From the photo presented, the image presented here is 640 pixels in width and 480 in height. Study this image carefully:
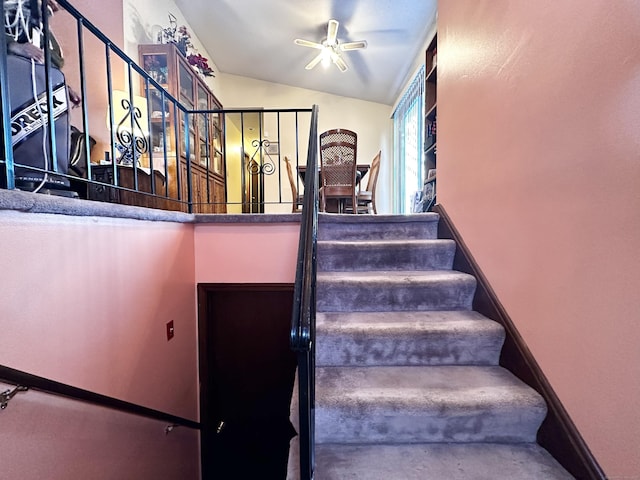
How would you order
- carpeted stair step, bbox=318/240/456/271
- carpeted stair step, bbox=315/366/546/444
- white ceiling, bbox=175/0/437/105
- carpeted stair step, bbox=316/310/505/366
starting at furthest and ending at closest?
white ceiling, bbox=175/0/437/105 → carpeted stair step, bbox=318/240/456/271 → carpeted stair step, bbox=316/310/505/366 → carpeted stair step, bbox=315/366/546/444

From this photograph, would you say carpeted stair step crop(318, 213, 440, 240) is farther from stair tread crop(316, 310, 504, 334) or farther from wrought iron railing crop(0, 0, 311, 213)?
stair tread crop(316, 310, 504, 334)

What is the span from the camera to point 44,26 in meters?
1.06

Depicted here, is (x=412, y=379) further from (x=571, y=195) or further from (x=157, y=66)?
(x=157, y=66)

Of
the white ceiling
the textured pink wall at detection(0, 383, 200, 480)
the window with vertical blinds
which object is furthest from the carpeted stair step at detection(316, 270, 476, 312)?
the white ceiling

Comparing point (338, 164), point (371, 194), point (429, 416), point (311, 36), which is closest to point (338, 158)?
point (338, 164)

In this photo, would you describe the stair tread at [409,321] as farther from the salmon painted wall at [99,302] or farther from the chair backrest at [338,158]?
the chair backrest at [338,158]

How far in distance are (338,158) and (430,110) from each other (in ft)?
3.93

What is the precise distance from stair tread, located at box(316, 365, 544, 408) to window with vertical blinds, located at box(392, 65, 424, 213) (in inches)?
132

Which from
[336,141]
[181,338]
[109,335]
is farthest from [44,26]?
[336,141]

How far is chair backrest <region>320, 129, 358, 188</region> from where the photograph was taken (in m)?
3.72

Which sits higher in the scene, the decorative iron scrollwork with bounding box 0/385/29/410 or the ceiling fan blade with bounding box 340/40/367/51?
the ceiling fan blade with bounding box 340/40/367/51

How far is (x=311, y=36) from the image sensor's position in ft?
14.2

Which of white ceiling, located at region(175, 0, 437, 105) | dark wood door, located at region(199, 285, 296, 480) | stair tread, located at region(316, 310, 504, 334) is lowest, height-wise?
dark wood door, located at region(199, 285, 296, 480)

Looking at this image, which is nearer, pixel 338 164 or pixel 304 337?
pixel 304 337
